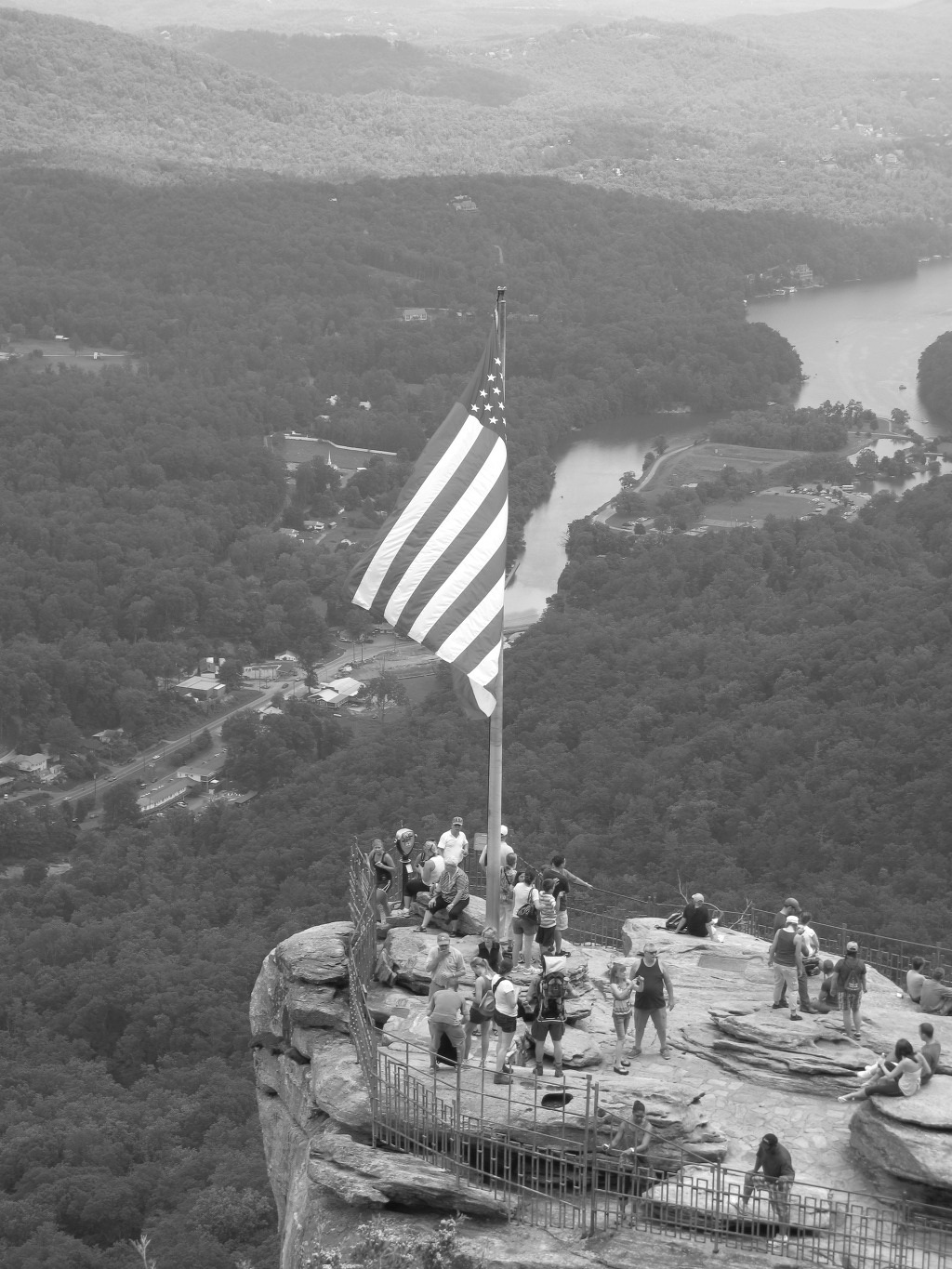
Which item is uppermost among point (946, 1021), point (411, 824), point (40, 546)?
point (946, 1021)

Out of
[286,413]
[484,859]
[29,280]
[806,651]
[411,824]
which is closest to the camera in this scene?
[484,859]

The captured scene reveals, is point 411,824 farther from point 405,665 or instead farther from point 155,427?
point 155,427

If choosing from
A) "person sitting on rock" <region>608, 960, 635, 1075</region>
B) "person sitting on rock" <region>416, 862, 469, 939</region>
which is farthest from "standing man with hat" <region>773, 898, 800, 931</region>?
Result: "person sitting on rock" <region>416, 862, 469, 939</region>

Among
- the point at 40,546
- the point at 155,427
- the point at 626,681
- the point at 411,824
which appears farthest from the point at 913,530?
the point at 155,427

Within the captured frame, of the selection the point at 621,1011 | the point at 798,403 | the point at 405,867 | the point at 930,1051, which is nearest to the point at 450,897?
the point at 405,867

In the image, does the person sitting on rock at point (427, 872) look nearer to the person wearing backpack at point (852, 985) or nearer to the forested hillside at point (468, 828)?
the person wearing backpack at point (852, 985)

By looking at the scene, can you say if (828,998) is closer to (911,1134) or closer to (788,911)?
(788,911)

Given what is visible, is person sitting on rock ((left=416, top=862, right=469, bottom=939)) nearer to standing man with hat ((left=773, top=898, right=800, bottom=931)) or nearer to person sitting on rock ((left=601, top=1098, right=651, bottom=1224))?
standing man with hat ((left=773, top=898, right=800, bottom=931))
